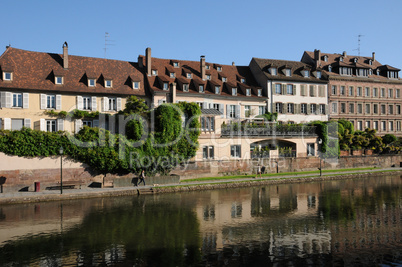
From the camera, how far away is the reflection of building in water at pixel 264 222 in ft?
57.7

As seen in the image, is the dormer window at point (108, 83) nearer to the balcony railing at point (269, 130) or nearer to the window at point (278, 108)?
the balcony railing at point (269, 130)

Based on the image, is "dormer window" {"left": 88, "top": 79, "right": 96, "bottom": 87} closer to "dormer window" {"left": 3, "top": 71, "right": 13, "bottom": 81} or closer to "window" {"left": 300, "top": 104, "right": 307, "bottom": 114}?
"dormer window" {"left": 3, "top": 71, "right": 13, "bottom": 81}

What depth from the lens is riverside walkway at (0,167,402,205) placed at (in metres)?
29.1

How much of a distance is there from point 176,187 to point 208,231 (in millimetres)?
14378

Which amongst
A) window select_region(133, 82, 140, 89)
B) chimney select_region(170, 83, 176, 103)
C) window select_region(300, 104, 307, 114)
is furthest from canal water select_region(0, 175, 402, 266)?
window select_region(300, 104, 307, 114)

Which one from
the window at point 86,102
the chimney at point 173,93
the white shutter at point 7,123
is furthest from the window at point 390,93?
the white shutter at point 7,123

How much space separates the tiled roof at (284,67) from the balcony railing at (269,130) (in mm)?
10127

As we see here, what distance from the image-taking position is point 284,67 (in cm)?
5719

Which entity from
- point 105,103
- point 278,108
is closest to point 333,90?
point 278,108

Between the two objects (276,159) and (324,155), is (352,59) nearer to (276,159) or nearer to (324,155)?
(324,155)

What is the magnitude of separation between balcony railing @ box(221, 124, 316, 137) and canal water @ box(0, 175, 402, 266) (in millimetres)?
13153

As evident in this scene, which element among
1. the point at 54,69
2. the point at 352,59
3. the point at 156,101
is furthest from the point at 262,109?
the point at 54,69

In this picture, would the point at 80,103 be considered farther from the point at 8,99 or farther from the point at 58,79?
the point at 8,99

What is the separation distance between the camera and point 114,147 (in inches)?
1410
